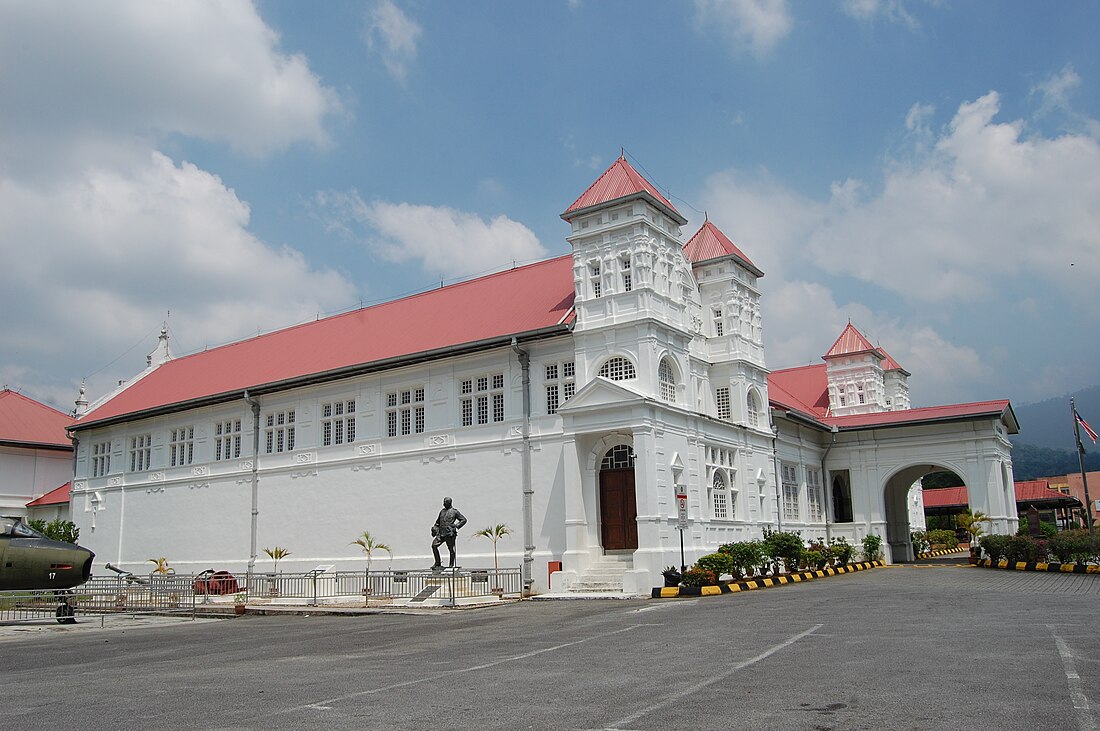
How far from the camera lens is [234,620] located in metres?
25.5

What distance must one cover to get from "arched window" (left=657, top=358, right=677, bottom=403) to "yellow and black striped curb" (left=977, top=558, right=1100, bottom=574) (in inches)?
579

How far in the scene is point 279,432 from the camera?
3944 cm

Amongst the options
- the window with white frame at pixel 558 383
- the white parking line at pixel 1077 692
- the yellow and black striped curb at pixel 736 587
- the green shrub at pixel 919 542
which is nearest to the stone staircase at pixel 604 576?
the yellow and black striped curb at pixel 736 587

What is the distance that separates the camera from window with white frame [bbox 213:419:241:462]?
4116 cm

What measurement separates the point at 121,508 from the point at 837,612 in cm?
3918

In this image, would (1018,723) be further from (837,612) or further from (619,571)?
(619,571)

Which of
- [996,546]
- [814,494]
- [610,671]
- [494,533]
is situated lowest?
[610,671]

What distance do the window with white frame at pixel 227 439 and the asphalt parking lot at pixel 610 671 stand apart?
2047 cm

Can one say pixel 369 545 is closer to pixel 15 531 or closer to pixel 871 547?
pixel 15 531

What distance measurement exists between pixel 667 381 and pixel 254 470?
1937cm

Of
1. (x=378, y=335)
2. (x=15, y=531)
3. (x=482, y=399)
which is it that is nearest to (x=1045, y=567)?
(x=482, y=399)

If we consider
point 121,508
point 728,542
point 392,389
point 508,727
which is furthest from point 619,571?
point 121,508

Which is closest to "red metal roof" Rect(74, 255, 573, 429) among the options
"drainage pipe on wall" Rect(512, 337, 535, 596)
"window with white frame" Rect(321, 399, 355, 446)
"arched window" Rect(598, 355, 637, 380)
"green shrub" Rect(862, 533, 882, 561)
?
"drainage pipe on wall" Rect(512, 337, 535, 596)

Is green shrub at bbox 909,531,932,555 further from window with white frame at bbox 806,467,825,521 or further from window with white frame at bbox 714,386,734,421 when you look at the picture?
window with white frame at bbox 714,386,734,421
